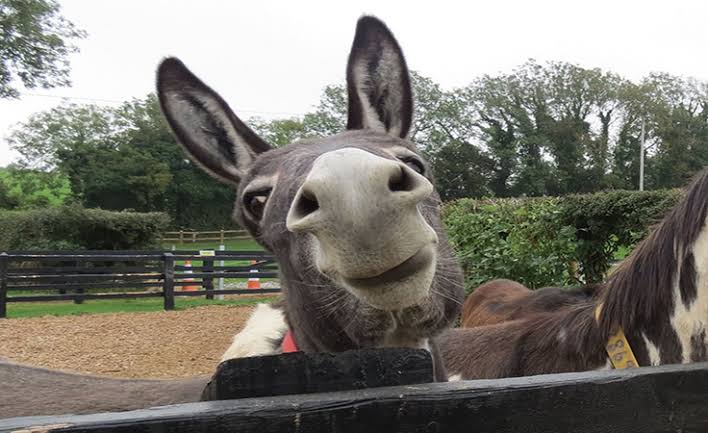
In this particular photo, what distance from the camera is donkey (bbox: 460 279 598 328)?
11.0 feet

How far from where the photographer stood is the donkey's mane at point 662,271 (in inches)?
77.6

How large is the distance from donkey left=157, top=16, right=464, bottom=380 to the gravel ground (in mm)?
5817

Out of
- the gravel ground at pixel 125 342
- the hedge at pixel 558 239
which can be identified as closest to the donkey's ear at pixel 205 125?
the gravel ground at pixel 125 342

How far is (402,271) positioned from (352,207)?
228mm

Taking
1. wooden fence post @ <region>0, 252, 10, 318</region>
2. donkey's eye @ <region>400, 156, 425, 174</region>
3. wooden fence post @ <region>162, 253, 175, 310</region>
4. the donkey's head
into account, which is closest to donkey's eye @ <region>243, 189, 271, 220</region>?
the donkey's head

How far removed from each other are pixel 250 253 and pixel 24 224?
1123cm

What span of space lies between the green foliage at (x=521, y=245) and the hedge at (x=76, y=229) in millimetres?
18182

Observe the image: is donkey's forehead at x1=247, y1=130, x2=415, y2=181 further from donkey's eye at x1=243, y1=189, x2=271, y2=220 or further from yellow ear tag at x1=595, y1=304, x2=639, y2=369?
yellow ear tag at x1=595, y1=304, x2=639, y2=369

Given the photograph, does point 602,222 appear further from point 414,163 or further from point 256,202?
point 256,202

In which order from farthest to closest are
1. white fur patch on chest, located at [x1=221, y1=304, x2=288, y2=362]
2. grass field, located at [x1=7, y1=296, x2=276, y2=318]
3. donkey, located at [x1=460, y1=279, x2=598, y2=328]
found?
grass field, located at [x1=7, y1=296, x2=276, y2=318] → donkey, located at [x1=460, y1=279, x2=598, y2=328] → white fur patch on chest, located at [x1=221, y1=304, x2=288, y2=362]

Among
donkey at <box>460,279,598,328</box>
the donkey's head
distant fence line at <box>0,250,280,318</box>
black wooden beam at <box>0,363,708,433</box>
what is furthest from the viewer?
distant fence line at <box>0,250,280,318</box>

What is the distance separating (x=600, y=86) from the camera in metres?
48.6

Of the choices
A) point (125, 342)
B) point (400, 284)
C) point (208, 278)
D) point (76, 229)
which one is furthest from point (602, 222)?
point (76, 229)

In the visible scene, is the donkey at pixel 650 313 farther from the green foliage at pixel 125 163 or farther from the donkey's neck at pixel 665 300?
the green foliage at pixel 125 163
